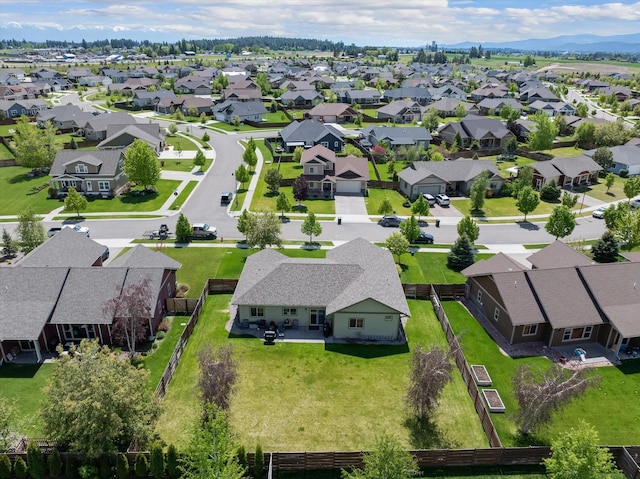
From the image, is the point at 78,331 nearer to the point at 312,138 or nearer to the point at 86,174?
the point at 86,174

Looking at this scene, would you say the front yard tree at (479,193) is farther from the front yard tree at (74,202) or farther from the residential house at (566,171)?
the front yard tree at (74,202)

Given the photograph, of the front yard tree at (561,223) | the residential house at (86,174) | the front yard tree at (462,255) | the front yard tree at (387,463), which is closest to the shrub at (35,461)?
the front yard tree at (387,463)

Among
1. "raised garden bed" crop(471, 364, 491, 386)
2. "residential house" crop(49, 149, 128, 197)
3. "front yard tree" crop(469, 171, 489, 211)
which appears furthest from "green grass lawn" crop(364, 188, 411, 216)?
"residential house" crop(49, 149, 128, 197)

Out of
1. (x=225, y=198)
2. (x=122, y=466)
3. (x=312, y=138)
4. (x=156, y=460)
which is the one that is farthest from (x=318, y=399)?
(x=312, y=138)

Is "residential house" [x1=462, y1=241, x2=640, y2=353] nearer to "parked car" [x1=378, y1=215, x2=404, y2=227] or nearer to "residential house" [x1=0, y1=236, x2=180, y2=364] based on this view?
"parked car" [x1=378, y1=215, x2=404, y2=227]

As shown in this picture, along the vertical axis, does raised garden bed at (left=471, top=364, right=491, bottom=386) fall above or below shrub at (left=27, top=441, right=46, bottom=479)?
below

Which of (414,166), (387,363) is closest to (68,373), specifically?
(387,363)
